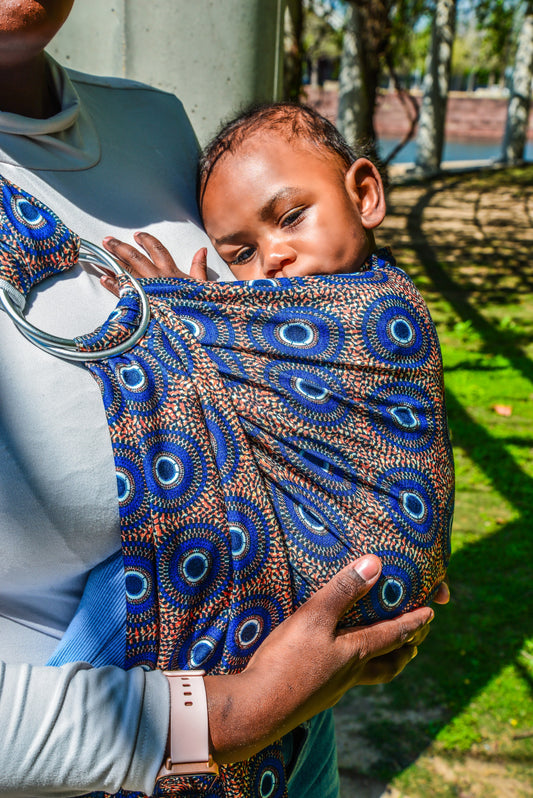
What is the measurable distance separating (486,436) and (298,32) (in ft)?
9.80

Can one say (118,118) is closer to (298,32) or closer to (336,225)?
(336,225)

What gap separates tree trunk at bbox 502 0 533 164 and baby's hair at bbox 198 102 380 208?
18.9 metres

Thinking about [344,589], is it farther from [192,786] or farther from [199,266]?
[199,266]

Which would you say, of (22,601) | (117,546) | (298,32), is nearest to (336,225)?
(117,546)

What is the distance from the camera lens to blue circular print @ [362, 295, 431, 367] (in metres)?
1.38

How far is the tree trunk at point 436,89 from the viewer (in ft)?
54.6

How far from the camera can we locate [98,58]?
2.19 metres

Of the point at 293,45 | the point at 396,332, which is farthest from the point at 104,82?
the point at 293,45

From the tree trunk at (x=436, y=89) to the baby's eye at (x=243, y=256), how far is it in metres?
16.7

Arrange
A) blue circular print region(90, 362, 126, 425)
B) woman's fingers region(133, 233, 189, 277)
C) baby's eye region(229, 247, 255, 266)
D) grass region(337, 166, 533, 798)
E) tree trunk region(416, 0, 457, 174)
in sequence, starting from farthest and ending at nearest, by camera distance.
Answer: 1. tree trunk region(416, 0, 457, 174)
2. grass region(337, 166, 533, 798)
3. baby's eye region(229, 247, 255, 266)
4. woman's fingers region(133, 233, 189, 277)
5. blue circular print region(90, 362, 126, 425)

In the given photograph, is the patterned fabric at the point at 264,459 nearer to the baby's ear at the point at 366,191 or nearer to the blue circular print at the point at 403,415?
the blue circular print at the point at 403,415

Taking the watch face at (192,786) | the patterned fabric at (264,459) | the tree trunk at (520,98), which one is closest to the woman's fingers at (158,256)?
the patterned fabric at (264,459)

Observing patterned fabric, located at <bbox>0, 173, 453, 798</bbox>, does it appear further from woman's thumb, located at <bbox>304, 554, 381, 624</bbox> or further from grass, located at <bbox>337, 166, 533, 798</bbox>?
grass, located at <bbox>337, 166, 533, 798</bbox>

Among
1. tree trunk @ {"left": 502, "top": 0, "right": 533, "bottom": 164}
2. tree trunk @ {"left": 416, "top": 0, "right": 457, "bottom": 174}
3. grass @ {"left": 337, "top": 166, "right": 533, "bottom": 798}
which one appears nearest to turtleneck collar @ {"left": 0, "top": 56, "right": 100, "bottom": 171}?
grass @ {"left": 337, "top": 166, "right": 533, "bottom": 798}
